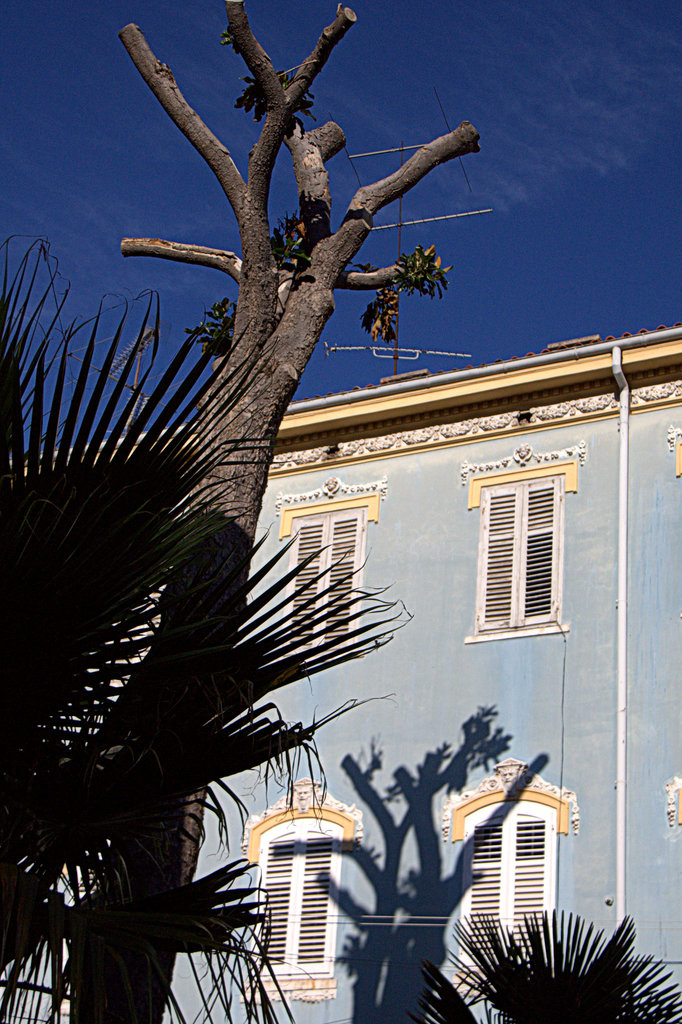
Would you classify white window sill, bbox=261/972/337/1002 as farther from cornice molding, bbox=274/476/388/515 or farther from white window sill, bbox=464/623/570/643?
cornice molding, bbox=274/476/388/515

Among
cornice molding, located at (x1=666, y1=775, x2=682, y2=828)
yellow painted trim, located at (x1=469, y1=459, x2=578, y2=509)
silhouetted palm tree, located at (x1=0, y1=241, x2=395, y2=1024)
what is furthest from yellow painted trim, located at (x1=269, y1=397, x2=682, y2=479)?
silhouetted palm tree, located at (x1=0, y1=241, x2=395, y2=1024)

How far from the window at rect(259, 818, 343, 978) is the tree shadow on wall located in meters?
0.22

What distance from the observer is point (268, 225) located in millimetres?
9273

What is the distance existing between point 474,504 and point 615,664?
99.0 inches

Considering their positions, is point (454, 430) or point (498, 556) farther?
point (454, 430)

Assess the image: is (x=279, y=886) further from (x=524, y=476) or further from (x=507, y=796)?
(x=524, y=476)

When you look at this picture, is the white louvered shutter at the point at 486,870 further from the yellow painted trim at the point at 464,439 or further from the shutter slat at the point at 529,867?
the yellow painted trim at the point at 464,439

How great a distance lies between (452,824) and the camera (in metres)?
12.9

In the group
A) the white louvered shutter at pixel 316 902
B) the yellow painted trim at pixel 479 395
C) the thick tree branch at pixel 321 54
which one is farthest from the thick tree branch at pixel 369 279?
the white louvered shutter at pixel 316 902

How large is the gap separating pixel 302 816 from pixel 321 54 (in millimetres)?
7380


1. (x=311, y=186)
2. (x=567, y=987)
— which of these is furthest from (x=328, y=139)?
(x=567, y=987)

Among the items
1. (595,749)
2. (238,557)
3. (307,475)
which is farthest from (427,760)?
(238,557)

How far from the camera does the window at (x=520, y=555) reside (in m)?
13.6

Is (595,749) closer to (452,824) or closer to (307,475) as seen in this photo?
(452,824)
